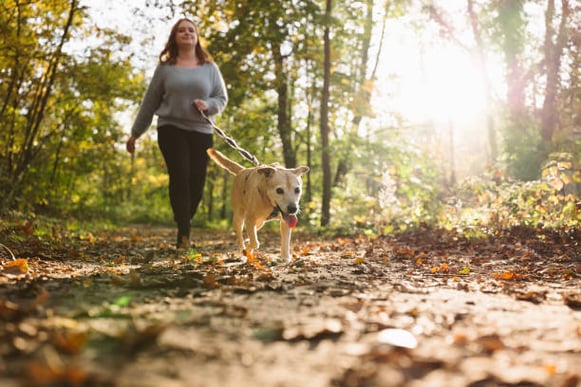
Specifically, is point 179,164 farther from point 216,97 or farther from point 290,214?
point 290,214

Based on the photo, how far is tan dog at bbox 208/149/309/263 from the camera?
5.01 meters

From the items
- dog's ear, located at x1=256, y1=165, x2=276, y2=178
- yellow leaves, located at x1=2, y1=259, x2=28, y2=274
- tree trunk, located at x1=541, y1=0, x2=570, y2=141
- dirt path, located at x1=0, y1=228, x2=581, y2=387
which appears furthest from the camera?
tree trunk, located at x1=541, y1=0, x2=570, y2=141

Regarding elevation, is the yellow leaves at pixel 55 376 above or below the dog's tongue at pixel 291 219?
below

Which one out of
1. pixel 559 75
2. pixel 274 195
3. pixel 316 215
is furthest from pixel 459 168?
pixel 274 195

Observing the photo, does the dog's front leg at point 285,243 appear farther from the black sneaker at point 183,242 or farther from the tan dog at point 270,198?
the black sneaker at point 183,242

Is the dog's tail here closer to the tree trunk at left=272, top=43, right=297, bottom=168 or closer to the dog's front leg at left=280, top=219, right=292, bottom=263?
the dog's front leg at left=280, top=219, right=292, bottom=263

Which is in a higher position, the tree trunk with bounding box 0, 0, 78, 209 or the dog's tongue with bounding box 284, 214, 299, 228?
the tree trunk with bounding box 0, 0, 78, 209

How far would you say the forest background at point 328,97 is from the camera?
10102mm

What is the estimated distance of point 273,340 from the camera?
2018mm

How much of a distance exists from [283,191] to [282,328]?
114 inches

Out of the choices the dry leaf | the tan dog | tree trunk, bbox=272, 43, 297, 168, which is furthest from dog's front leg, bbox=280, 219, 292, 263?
tree trunk, bbox=272, 43, 297, 168

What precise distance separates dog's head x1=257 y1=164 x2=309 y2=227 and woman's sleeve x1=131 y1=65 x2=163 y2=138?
1975mm

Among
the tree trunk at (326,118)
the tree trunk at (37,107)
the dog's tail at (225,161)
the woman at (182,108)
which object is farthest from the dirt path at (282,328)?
the tree trunk at (326,118)

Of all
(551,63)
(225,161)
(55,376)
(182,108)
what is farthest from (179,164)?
(551,63)
